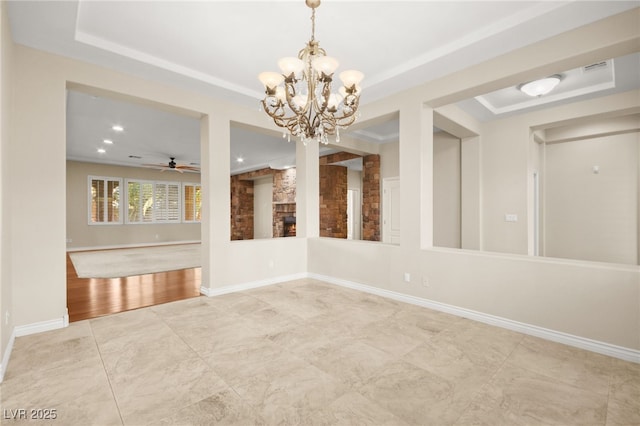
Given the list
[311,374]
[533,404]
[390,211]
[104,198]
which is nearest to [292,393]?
[311,374]

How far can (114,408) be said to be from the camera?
1736 mm

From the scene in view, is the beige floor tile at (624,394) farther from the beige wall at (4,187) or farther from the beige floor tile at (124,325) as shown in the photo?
the beige wall at (4,187)

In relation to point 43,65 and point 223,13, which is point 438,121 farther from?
point 43,65

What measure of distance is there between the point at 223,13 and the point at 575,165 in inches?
230

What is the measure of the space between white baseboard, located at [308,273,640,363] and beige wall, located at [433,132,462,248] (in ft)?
7.35

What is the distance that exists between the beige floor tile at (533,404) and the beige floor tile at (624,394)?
45mm

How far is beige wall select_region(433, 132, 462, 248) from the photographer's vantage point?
5434mm

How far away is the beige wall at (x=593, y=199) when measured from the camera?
4.53 metres

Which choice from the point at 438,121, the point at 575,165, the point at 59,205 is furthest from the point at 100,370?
the point at 575,165

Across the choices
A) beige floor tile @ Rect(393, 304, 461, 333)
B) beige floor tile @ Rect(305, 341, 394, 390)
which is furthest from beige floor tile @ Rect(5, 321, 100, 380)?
beige floor tile @ Rect(393, 304, 461, 333)

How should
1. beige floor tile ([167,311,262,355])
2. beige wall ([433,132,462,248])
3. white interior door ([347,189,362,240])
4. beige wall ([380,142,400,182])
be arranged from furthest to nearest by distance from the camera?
white interior door ([347,189,362,240]), beige wall ([380,142,400,182]), beige wall ([433,132,462,248]), beige floor tile ([167,311,262,355])

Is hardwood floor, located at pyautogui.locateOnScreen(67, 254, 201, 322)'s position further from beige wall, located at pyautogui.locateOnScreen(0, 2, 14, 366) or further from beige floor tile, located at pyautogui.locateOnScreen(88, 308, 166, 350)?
beige wall, located at pyautogui.locateOnScreen(0, 2, 14, 366)

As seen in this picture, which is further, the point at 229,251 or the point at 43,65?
the point at 229,251

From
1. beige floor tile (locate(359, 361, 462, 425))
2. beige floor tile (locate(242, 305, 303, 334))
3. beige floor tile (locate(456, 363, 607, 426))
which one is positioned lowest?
beige floor tile (locate(456, 363, 607, 426))
